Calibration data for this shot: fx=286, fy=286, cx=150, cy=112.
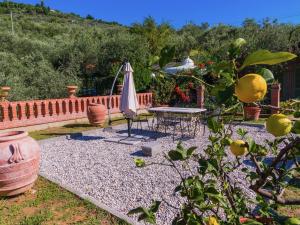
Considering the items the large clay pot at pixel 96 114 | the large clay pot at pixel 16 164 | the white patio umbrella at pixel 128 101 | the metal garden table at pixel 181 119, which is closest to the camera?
the large clay pot at pixel 16 164

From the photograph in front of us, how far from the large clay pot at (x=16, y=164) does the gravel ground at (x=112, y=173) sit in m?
0.87

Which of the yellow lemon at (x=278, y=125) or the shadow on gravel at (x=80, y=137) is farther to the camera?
the shadow on gravel at (x=80, y=137)

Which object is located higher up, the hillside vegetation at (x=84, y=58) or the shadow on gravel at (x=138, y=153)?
the hillside vegetation at (x=84, y=58)

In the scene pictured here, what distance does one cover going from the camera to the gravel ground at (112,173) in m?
4.68

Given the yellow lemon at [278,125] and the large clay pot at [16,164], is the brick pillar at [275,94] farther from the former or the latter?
the yellow lemon at [278,125]

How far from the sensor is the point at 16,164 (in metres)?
4.64

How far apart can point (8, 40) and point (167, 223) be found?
21214 millimetres

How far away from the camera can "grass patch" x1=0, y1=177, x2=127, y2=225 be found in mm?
3957

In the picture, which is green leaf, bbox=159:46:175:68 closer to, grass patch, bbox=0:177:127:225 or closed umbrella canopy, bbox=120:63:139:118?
grass patch, bbox=0:177:127:225

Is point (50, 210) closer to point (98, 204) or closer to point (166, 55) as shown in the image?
point (98, 204)

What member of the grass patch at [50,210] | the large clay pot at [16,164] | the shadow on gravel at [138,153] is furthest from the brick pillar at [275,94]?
the large clay pot at [16,164]

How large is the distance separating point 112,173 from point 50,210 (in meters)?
1.87

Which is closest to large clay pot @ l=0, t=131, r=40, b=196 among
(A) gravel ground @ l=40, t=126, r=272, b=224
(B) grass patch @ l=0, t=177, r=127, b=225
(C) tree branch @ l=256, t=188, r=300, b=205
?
(B) grass patch @ l=0, t=177, r=127, b=225

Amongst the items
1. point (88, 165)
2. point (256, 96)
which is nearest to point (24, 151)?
point (88, 165)
